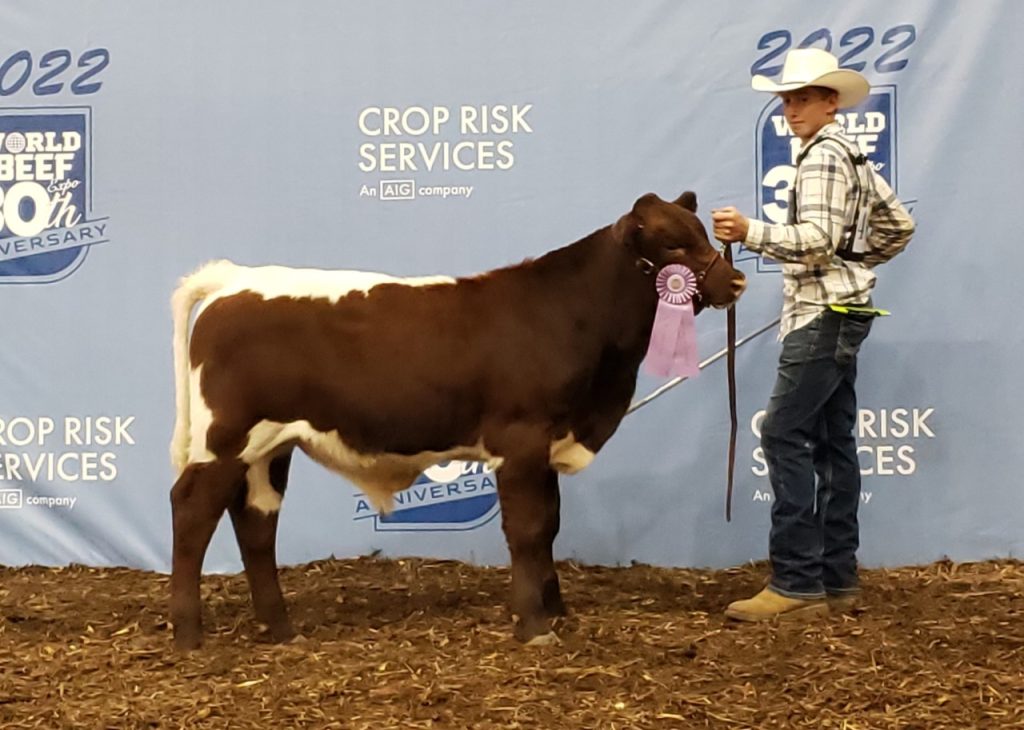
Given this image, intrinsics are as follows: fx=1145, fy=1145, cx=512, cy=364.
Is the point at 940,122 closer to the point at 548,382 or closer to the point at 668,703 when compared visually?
the point at 548,382

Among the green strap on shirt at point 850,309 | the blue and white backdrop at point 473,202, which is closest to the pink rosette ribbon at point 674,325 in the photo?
the green strap on shirt at point 850,309

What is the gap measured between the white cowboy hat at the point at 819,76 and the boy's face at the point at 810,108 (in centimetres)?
3

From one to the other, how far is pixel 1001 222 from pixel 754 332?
3.43 feet

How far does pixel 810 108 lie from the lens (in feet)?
11.8

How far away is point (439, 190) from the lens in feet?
15.3

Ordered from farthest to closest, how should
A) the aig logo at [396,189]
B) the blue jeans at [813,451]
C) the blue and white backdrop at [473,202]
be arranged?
1. the aig logo at [396,189]
2. the blue and white backdrop at [473,202]
3. the blue jeans at [813,451]

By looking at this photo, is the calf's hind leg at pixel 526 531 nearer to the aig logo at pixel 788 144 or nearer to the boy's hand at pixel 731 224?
the boy's hand at pixel 731 224

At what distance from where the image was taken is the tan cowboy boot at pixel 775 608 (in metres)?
3.60

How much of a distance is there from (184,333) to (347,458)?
65cm

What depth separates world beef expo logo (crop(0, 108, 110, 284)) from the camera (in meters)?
4.74

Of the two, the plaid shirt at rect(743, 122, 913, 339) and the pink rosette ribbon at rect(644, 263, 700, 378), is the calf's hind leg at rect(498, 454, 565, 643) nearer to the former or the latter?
the pink rosette ribbon at rect(644, 263, 700, 378)

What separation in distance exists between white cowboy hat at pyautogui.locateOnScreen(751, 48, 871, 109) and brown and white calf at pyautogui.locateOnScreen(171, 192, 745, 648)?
Result: 529 millimetres

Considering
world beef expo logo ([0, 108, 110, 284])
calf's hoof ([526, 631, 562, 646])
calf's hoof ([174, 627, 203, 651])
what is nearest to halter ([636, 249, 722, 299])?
calf's hoof ([526, 631, 562, 646])

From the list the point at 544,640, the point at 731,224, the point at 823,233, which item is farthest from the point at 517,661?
the point at 823,233
